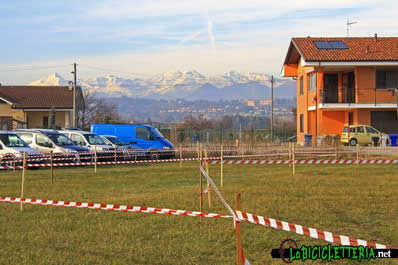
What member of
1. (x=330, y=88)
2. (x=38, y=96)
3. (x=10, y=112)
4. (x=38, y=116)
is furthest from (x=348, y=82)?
(x=38, y=96)

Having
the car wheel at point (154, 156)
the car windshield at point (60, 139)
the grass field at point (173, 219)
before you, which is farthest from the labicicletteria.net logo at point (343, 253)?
the car wheel at point (154, 156)

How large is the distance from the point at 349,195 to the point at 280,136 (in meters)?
41.6

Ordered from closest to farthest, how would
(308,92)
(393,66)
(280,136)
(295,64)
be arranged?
1. (393,66)
2. (308,92)
3. (295,64)
4. (280,136)

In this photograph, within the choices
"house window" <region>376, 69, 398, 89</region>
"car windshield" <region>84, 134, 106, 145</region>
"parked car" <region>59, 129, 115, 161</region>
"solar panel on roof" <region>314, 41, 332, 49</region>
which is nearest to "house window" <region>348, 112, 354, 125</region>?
"house window" <region>376, 69, 398, 89</region>

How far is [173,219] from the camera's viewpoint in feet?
42.3

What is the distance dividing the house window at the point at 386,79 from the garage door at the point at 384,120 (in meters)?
2.00

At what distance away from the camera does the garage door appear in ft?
148

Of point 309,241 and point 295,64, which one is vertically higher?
point 295,64

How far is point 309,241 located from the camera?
A: 34.1 ft

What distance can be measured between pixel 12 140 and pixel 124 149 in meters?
6.26

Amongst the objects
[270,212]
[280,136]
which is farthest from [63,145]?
[280,136]

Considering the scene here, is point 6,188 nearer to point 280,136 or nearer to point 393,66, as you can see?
point 393,66

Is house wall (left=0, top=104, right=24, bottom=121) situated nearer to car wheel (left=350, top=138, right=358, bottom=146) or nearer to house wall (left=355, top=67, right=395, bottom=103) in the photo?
house wall (left=355, top=67, right=395, bottom=103)

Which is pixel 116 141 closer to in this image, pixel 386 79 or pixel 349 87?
pixel 349 87
